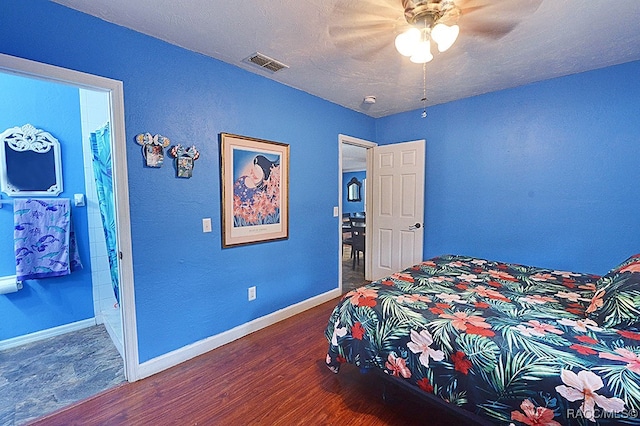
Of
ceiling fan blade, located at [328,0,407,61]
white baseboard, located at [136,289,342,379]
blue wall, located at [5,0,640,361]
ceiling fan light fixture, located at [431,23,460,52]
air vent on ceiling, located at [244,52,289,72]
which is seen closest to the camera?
ceiling fan light fixture, located at [431,23,460,52]

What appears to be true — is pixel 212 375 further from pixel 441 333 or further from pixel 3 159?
pixel 3 159

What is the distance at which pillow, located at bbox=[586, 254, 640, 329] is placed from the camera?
1.26m

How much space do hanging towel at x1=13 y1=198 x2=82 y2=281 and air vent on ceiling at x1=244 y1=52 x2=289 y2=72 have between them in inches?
88.5

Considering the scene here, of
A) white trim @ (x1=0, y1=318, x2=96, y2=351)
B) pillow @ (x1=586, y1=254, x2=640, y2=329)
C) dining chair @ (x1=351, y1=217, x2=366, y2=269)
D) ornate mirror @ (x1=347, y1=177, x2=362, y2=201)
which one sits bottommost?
white trim @ (x1=0, y1=318, x2=96, y2=351)

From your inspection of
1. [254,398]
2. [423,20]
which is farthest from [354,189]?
[254,398]

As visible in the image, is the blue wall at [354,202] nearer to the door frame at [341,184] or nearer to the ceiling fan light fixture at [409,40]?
the door frame at [341,184]

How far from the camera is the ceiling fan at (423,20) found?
152 centimetres

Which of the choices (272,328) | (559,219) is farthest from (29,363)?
(559,219)

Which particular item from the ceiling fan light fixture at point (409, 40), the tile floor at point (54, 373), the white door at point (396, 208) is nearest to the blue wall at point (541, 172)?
the white door at point (396, 208)

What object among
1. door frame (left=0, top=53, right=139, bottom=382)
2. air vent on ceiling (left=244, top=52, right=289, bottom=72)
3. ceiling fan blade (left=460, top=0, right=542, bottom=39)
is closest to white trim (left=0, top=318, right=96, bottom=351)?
door frame (left=0, top=53, right=139, bottom=382)

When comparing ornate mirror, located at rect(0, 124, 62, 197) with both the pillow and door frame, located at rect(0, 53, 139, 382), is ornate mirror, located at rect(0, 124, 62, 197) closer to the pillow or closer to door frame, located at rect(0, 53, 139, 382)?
door frame, located at rect(0, 53, 139, 382)

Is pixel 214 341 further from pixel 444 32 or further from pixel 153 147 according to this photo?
pixel 444 32

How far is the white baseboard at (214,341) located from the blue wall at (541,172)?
1923mm

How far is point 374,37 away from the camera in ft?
6.22
